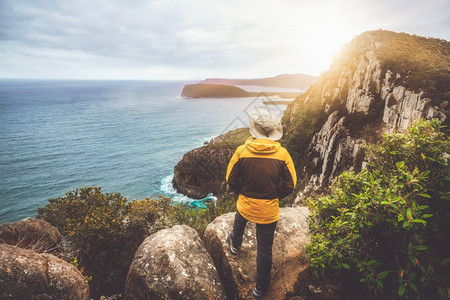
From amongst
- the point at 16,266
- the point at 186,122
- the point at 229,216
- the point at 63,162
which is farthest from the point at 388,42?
the point at 186,122

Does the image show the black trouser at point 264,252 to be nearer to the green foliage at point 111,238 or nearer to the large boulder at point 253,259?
the large boulder at point 253,259

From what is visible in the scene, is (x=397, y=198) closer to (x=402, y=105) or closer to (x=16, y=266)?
(x=16, y=266)

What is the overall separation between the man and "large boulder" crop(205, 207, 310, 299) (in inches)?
50.4

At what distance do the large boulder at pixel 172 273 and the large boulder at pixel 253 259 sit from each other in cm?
34

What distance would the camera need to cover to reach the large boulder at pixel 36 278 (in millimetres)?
4301

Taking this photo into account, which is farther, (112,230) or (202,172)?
(202,172)

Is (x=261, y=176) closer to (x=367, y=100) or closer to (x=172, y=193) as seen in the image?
(x=367, y=100)

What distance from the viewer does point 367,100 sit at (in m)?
29.2

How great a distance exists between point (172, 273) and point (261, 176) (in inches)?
135

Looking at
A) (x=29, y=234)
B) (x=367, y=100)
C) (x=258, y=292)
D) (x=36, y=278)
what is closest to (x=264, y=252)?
(x=258, y=292)

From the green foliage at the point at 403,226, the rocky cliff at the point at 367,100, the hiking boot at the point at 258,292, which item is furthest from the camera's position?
the rocky cliff at the point at 367,100

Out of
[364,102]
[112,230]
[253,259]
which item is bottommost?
[112,230]

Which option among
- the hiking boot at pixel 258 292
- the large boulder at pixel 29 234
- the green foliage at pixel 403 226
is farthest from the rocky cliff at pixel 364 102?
the large boulder at pixel 29 234

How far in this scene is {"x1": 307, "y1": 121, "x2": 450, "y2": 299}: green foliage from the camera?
10.00 feet
